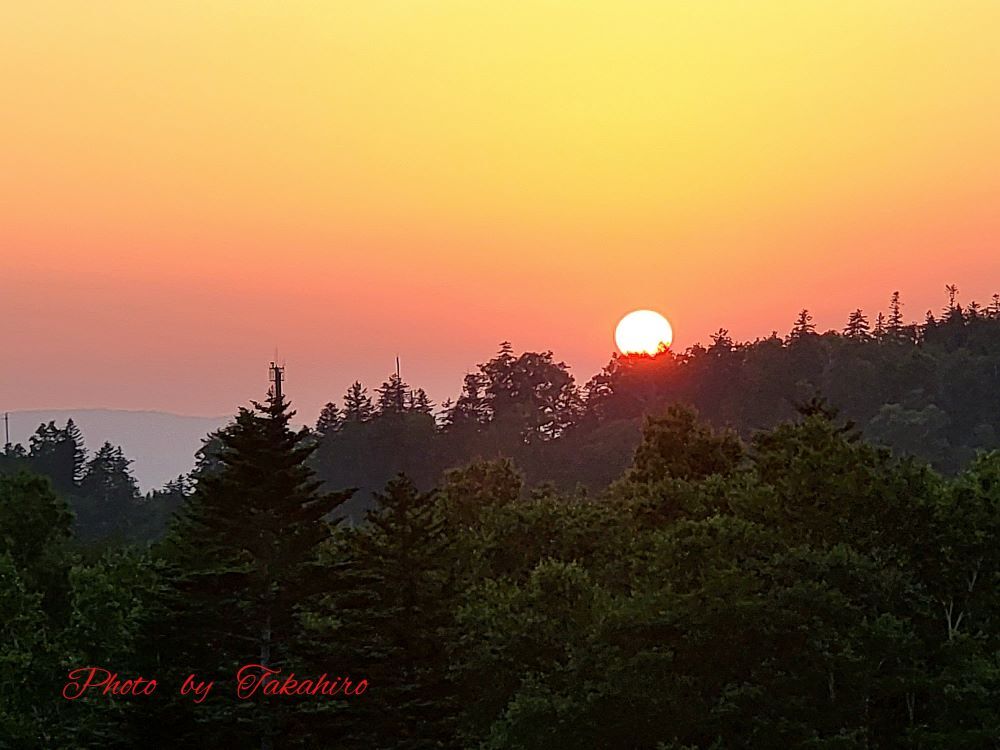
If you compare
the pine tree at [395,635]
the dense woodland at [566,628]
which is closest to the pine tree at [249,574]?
the dense woodland at [566,628]

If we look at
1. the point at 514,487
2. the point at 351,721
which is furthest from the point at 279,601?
the point at 514,487

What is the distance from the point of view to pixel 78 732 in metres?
48.2

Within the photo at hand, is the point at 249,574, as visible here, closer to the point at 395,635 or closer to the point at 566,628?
the point at 395,635

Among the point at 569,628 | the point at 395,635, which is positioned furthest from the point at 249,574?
the point at 569,628

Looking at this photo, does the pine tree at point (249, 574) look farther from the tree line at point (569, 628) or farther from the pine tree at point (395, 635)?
the pine tree at point (395, 635)

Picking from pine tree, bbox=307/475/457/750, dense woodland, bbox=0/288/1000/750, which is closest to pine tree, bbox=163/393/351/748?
dense woodland, bbox=0/288/1000/750

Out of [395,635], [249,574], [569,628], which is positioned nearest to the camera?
[249,574]

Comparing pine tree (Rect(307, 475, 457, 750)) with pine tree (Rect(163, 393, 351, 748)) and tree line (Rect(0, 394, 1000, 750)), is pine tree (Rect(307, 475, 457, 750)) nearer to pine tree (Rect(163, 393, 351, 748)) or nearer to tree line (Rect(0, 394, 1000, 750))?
tree line (Rect(0, 394, 1000, 750))

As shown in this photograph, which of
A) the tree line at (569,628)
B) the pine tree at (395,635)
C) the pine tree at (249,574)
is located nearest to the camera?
the pine tree at (249,574)

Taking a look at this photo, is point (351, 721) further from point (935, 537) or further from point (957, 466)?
point (957, 466)

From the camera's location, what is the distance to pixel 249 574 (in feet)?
126

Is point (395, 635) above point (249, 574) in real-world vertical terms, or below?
below

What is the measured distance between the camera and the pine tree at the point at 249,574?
38438mm

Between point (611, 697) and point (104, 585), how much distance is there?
21365mm
